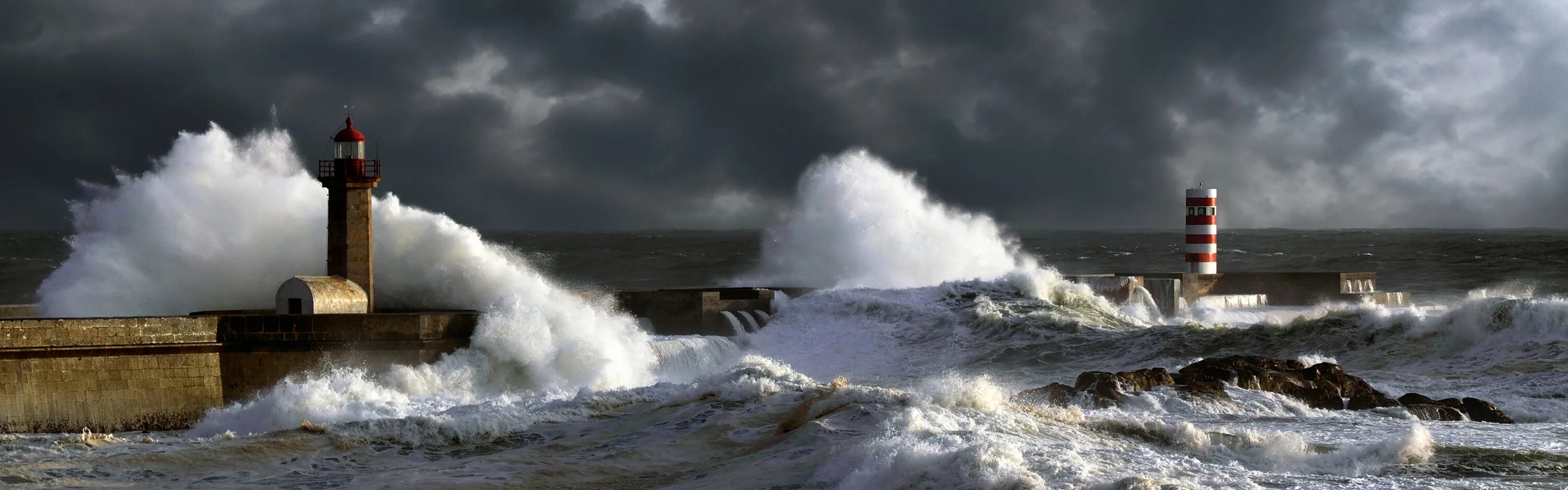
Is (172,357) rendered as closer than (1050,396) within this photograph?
No

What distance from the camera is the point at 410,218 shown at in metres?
14.5

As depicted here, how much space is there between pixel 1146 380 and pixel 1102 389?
1.56ft

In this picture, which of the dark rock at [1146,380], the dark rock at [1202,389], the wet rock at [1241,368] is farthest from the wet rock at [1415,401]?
the dark rock at [1146,380]

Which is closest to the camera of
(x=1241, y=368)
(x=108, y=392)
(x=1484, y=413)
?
(x=1484, y=413)

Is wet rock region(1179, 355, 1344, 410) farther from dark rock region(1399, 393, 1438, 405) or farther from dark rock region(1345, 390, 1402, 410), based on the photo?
dark rock region(1399, 393, 1438, 405)

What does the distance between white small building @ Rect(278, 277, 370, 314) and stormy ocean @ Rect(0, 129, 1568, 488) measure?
3.12 ft

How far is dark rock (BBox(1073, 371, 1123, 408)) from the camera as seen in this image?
955 centimetres

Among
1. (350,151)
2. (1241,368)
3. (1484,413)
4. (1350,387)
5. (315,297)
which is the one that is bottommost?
(1484,413)

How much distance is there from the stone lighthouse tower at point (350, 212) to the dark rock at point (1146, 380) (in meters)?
6.48

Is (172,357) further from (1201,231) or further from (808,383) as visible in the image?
(1201,231)

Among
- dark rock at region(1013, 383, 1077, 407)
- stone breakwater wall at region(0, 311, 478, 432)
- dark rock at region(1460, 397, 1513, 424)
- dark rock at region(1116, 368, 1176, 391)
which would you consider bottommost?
dark rock at region(1460, 397, 1513, 424)

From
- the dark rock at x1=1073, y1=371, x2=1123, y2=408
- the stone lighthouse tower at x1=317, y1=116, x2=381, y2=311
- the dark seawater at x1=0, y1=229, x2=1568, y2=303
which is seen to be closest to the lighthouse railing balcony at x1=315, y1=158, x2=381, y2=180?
the stone lighthouse tower at x1=317, y1=116, x2=381, y2=311

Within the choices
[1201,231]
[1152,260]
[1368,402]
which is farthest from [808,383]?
[1152,260]

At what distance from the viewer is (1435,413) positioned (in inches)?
358
